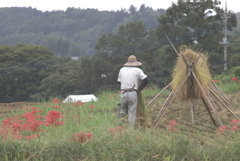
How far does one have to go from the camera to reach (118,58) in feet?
144

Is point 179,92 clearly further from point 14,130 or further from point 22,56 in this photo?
point 22,56

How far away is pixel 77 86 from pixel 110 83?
4.47m

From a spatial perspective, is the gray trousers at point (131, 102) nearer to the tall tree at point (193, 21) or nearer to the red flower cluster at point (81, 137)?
the red flower cluster at point (81, 137)

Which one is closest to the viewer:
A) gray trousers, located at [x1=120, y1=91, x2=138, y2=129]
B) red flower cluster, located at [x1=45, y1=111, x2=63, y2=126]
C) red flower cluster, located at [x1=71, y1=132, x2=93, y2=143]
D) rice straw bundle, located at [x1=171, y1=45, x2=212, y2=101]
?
red flower cluster, located at [x1=71, y1=132, x2=93, y2=143]

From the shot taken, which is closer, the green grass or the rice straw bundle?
the green grass

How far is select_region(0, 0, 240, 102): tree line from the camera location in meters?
37.3

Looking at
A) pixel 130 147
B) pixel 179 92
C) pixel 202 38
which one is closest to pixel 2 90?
pixel 202 38

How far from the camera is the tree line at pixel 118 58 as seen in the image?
122 ft

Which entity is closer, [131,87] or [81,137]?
[81,137]

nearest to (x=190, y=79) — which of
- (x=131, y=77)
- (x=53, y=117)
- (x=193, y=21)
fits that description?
(x=131, y=77)

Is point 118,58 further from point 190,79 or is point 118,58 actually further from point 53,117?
point 53,117

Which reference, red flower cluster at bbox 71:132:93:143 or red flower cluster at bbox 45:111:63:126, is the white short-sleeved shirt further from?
red flower cluster at bbox 71:132:93:143

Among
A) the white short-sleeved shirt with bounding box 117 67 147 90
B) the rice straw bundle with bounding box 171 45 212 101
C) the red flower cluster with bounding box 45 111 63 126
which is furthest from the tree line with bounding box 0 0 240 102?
the red flower cluster with bounding box 45 111 63 126

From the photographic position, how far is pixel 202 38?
121 ft
